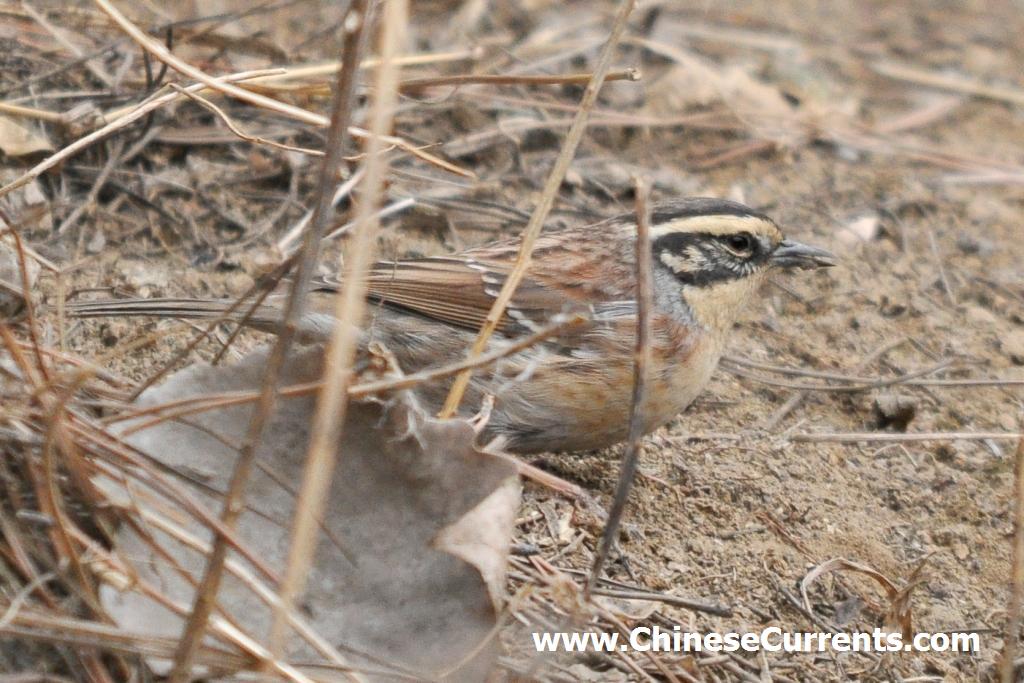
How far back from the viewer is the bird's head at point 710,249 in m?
5.18

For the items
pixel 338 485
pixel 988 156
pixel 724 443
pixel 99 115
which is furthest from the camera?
pixel 988 156

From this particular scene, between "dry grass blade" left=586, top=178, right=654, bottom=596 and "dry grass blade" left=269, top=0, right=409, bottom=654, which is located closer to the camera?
"dry grass blade" left=269, top=0, right=409, bottom=654

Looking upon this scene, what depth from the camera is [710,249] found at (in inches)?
206

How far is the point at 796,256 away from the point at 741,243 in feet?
0.87

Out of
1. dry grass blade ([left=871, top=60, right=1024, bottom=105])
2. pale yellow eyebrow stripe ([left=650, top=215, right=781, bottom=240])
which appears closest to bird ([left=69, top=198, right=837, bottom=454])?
pale yellow eyebrow stripe ([left=650, top=215, right=781, bottom=240])

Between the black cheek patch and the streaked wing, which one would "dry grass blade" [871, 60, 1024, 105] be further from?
the streaked wing

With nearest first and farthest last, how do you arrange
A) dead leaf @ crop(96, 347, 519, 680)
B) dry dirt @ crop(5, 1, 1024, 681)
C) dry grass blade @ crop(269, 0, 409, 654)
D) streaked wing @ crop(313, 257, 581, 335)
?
dry grass blade @ crop(269, 0, 409, 654) < dead leaf @ crop(96, 347, 519, 680) < dry dirt @ crop(5, 1, 1024, 681) < streaked wing @ crop(313, 257, 581, 335)

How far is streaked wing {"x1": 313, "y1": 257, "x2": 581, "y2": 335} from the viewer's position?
4.95m

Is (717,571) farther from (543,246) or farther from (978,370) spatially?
(978,370)

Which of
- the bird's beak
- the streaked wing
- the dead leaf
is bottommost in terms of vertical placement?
the dead leaf

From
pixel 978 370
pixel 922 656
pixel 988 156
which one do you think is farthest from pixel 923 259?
pixel 922 656

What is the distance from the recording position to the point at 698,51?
8.91 metres

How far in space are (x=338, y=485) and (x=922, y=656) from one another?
199 centimetres

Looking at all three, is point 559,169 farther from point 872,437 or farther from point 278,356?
point 872,437
